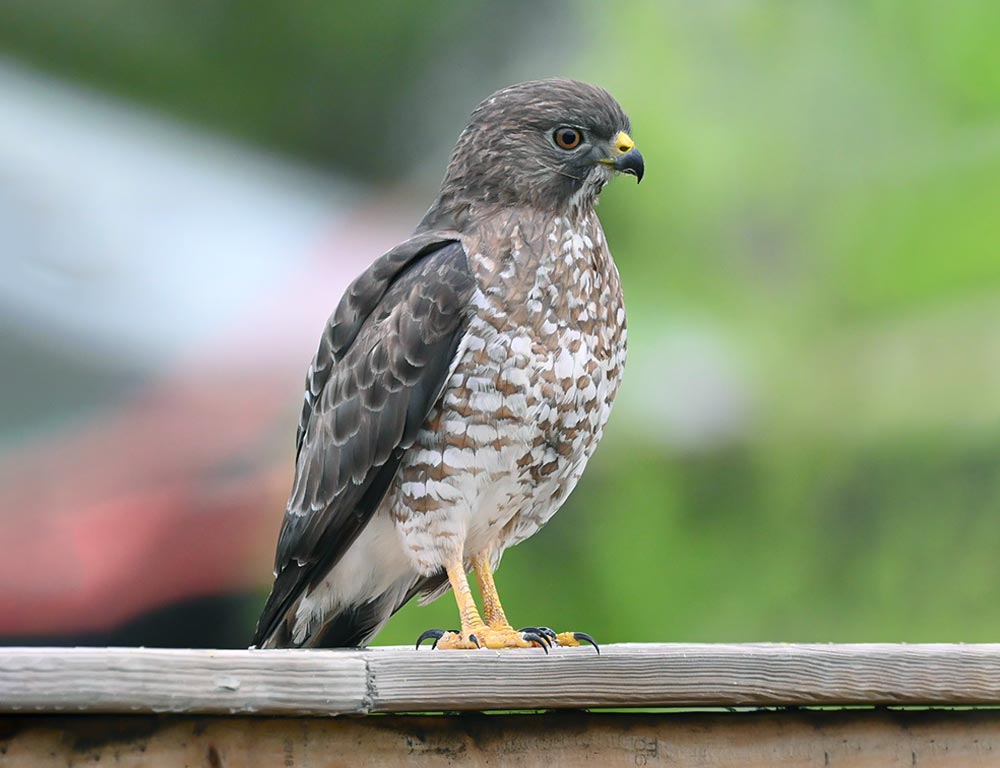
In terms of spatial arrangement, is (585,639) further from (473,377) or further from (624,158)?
(624,158)

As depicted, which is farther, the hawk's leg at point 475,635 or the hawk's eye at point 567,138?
the hawk's eye at point 567,138

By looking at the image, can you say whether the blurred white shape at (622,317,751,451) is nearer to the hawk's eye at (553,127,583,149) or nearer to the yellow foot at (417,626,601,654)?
the hawk's eye at (553,127,583,149)

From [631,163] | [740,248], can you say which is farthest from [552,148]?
[740,248]

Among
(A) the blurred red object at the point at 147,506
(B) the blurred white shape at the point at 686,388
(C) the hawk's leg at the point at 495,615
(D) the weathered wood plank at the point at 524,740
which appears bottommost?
(A) the blurred red object at the point at 147,506

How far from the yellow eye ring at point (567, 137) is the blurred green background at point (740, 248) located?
191 cm

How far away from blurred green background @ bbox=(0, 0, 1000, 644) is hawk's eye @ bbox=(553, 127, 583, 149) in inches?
75.4

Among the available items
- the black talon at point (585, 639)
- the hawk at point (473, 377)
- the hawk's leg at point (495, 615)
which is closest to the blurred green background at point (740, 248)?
the hawk's leg at point (495, 615)

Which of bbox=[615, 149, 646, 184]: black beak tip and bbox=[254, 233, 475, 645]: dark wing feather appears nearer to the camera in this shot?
bbox=[254, 233, 475, 645]: dark wing feather

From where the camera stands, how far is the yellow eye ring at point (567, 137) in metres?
2.26

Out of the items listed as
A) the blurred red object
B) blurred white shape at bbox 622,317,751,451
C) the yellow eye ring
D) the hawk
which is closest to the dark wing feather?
the hawk

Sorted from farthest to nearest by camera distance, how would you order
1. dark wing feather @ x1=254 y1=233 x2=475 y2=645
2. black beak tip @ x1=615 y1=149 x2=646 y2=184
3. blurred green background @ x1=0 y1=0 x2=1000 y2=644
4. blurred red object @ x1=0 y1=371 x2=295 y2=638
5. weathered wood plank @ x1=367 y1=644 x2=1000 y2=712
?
blurred green background @ x1=0 y1=0 x2=1000 y2=644 → blurred red object @ x1=0 y1=371 x2=295 y2=638 → black beak tip @ x1=615 y1=149 x2=646 y2=184 → dark wing feather @ x1=254 y1=233 x2=475 y2=645 → weathered wood plank @ x1=367 y1=644 x2=1000 y2=712

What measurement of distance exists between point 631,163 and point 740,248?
229 cm

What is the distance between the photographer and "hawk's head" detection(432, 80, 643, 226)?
7.37ft

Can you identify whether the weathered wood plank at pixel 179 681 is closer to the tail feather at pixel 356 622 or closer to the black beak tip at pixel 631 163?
the tail feather at pixel 356 622
